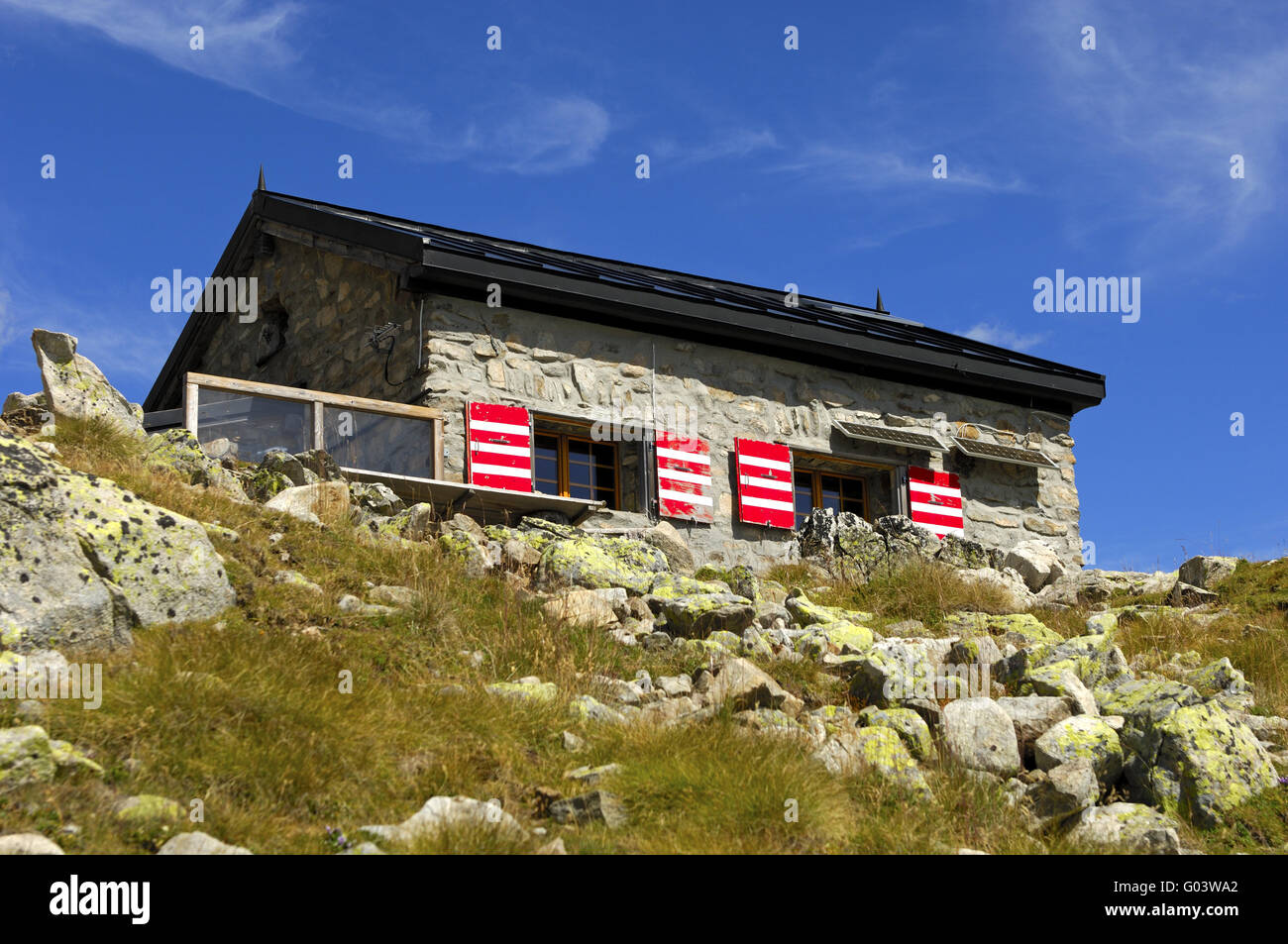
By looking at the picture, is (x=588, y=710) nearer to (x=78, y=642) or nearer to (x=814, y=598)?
(x=78, y=642)

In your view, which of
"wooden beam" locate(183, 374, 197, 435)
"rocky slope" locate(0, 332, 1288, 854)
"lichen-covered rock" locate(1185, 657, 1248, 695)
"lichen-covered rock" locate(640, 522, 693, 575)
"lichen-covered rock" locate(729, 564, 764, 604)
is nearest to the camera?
"rocky slope" locate(0, 332, 1288, 854)

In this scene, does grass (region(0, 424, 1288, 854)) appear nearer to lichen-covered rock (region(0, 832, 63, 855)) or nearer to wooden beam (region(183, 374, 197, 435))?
lichen-covered rock (region(0, 832, 63, 855))

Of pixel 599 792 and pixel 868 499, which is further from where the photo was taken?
pixel 868 499

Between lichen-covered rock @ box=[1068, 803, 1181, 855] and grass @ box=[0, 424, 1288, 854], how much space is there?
164 mm

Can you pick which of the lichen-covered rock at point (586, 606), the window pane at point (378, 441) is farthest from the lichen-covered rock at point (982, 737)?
the window pane at point (378, 441)

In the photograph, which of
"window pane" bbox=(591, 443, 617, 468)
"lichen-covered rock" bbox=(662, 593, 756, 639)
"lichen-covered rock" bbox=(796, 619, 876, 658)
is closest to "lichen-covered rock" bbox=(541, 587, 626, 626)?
"lichen-covered rock" bbox=(662, 593, 756, 639)

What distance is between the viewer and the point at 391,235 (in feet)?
41.9

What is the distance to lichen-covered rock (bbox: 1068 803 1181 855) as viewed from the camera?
549 centimetres

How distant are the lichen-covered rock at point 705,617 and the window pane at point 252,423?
4.43m

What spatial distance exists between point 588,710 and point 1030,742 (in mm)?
2316

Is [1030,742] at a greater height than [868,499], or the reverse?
[868,499]

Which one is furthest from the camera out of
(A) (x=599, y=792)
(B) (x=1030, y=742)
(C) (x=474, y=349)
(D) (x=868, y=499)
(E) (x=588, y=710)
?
(D) (x=868, y=499)
